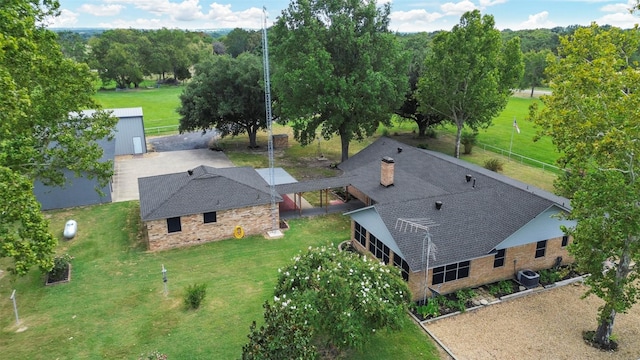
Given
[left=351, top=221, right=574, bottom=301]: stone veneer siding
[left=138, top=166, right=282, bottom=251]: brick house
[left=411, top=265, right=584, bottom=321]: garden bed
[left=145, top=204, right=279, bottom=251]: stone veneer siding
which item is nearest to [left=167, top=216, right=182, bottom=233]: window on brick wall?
[left=138, top=166, right=282, bottom=251]: brick house

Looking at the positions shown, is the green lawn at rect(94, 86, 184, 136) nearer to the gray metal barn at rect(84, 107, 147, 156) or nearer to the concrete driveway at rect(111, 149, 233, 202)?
the gray metal barn at rect(84, 107, 147, 156)

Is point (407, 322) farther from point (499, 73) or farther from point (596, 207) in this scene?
point (499, 73)

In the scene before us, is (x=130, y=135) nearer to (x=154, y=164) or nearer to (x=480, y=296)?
(x=154, y=164)

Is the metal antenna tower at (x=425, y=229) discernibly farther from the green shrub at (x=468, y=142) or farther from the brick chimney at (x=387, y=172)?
the green shrub at (x=468, y=142)

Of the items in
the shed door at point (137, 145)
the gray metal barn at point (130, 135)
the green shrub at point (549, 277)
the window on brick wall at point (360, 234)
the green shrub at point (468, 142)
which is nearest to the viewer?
the green shrub at point (549, 277)

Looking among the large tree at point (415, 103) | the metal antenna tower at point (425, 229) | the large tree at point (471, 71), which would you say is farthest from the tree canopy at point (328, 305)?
the large tree at point (415, 103)

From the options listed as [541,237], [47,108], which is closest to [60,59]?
[47,108]
